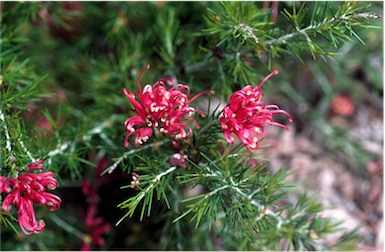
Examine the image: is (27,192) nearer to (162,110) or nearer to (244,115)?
(162,110)

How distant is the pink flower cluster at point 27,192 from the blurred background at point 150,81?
16cm

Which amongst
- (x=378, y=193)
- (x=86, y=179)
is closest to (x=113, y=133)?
(x=86, y=179)

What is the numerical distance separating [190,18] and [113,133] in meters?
0.47

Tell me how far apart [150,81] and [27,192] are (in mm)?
482

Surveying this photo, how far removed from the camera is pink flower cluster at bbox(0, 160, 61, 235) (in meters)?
0.77

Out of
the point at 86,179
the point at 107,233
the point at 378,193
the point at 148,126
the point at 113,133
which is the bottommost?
the point at 378,193

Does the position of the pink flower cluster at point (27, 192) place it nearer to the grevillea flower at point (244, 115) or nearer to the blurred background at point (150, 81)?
the blurred background at point (150, 81)

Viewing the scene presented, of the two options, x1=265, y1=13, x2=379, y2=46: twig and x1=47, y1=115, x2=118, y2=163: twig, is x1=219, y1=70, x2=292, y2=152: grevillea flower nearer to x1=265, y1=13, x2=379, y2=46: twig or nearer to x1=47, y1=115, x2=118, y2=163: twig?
x1=265, y1=13, x2=379, y2=46: twig

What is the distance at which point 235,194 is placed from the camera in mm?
839

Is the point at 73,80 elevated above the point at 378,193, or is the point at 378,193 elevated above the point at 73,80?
the point at 73,80

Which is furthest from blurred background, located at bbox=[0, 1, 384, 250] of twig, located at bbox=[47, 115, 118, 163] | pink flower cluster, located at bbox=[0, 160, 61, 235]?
pink flower cluster, located at bbox=[0, 160, 61, 235]

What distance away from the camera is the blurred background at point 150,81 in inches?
42.9

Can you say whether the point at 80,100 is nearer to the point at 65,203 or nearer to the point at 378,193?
the point at 65,203

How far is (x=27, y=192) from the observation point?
79cm
